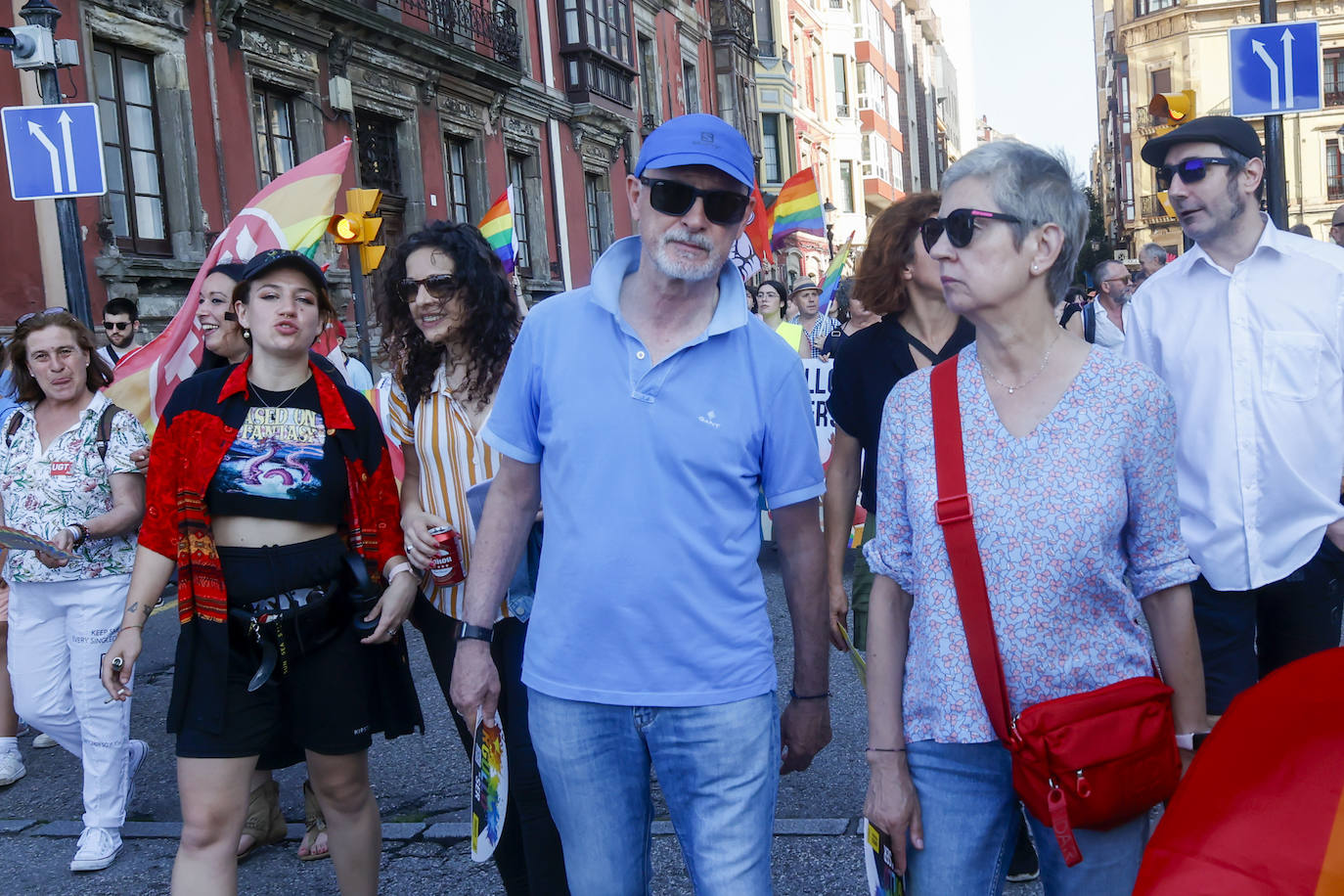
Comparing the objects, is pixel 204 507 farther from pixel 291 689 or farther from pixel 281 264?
pixel 281 264

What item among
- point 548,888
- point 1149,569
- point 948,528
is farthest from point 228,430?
point 1149,569

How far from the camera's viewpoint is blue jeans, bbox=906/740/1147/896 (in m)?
2.26

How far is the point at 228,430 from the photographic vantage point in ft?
11.2

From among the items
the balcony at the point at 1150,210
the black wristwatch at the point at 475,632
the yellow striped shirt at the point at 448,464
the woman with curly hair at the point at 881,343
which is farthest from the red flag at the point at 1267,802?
the balcony at the point at 1150,210

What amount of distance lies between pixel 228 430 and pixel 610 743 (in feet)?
4.93

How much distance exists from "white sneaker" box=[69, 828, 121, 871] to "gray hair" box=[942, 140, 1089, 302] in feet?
12.7

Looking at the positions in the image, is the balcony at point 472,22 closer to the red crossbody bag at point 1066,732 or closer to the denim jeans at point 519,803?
the denim jeans at point 519,803

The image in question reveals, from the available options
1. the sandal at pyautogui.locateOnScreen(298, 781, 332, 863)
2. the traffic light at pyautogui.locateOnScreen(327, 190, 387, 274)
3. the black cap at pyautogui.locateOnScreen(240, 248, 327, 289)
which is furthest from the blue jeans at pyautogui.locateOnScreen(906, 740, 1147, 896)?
the traffic light at pyautogui.locateOnScreen(327, 190, 387, 274)

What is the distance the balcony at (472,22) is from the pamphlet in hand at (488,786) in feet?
57.7

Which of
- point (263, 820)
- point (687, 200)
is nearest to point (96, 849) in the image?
point (263, 820)

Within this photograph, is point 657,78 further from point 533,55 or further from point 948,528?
point 948,528

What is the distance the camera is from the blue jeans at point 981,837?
7.41ft

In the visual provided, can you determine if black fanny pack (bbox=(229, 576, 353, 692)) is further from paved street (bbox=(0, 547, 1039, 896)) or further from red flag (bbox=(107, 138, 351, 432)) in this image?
red flag (bbox=(107, 138, 351, 432))

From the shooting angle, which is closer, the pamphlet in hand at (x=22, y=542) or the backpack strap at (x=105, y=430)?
the pamphlet in hand at (x=22, y=542)
